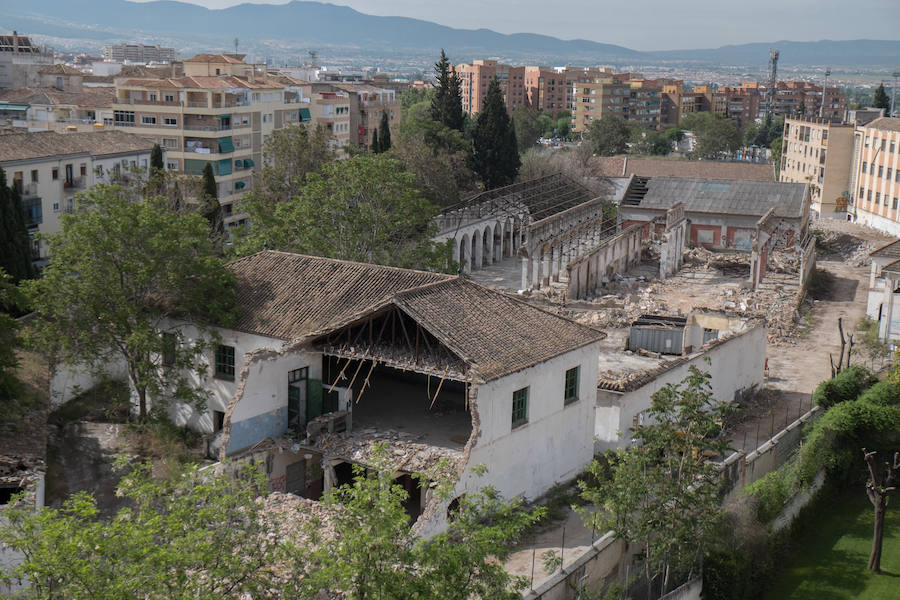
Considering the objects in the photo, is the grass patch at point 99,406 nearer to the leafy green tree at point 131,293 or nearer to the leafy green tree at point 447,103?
the leafy green tree at point 131,293

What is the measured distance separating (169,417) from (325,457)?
753 cm

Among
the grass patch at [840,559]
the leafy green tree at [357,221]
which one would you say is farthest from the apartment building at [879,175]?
the grass patch at [840,559]

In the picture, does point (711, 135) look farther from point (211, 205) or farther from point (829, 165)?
point (211, 205)

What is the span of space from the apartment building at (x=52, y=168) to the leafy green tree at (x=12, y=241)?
690cm

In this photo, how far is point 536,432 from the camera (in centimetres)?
2575

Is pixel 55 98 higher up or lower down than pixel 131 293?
higher up

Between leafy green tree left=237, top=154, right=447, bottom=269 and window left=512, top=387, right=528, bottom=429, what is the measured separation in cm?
1430

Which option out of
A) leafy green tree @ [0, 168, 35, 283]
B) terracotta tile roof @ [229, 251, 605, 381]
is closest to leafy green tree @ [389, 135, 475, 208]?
leafy green tree @ [0, 168, 35, 283]

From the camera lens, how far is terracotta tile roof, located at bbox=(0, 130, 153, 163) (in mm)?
50156

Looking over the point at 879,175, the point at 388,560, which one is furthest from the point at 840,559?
the point at 879,175

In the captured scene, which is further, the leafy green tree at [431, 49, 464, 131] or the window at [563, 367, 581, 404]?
the leafy green tree at [431, 49, 464, 131]

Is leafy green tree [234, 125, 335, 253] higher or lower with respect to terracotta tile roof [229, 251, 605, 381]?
higher

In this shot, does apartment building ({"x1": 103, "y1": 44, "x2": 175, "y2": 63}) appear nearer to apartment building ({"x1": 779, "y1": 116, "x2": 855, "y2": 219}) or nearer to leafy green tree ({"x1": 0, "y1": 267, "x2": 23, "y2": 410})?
apartment building ({"x1": 779, "y1": 116, "x2": 855, "y2": 219})

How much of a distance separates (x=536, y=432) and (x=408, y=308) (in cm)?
462
